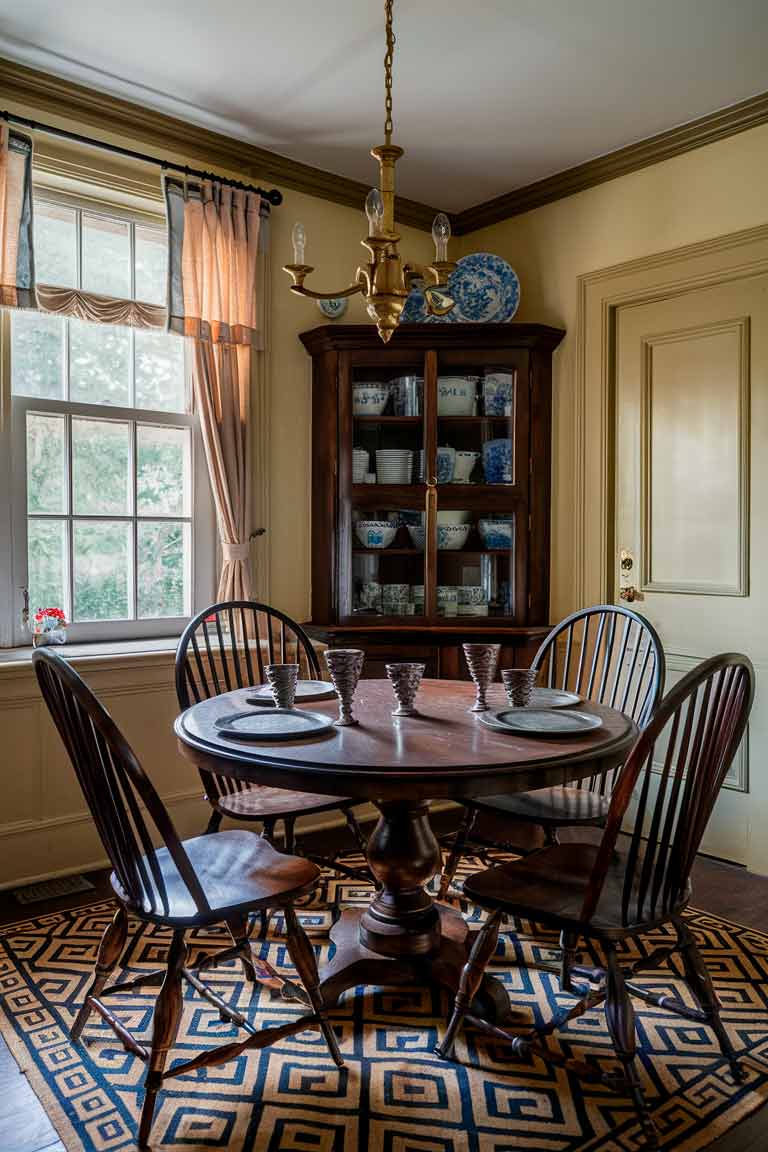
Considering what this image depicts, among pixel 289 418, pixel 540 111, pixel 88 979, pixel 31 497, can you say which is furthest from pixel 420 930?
pixel 540 111

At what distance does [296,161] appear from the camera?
3672mm

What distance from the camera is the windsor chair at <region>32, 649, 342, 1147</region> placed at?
1606 millimetres

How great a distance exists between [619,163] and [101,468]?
242cm

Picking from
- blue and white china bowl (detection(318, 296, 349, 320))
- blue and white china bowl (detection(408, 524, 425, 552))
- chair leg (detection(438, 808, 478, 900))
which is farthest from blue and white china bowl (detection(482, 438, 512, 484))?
chair leg (detection(438, 808, 478, 900))

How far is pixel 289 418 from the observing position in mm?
3740

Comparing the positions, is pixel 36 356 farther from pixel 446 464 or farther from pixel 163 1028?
pixel 163 1028

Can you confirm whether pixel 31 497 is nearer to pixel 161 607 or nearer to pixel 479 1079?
pixel 161 607

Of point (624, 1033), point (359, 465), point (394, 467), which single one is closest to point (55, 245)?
point (359, 465)

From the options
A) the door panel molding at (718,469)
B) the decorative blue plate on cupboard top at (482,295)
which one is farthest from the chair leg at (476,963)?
the decorative blue plate on cupboard top at (482,295)

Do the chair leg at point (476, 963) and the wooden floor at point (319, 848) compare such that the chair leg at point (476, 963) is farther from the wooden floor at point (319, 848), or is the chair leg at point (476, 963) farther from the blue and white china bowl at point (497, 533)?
the blue and white china bowl at point (497, 533)

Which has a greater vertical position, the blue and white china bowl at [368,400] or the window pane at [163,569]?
the blue and white china bowl at [368,400]

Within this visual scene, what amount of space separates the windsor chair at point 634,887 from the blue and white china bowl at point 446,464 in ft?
6.44

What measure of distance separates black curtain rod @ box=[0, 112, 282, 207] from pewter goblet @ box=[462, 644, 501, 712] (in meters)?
2.26

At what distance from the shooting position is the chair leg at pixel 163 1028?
1636 mm
